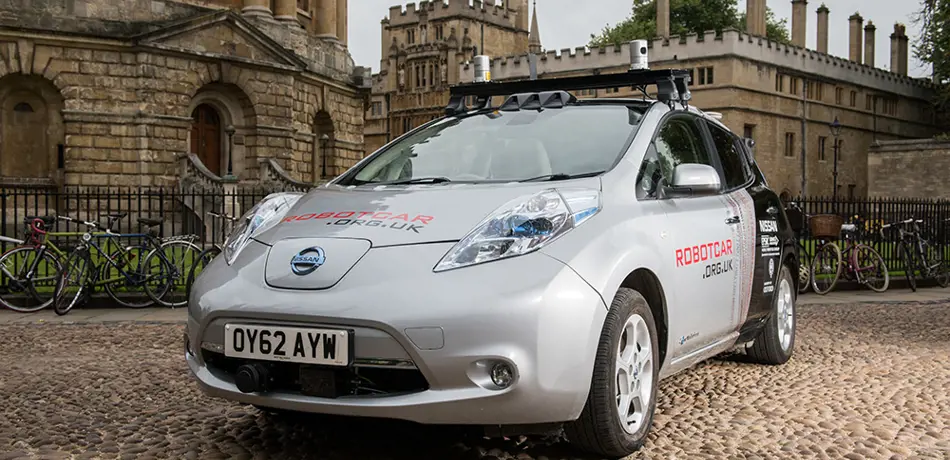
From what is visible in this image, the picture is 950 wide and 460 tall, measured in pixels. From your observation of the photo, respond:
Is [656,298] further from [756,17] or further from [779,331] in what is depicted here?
[756,17]

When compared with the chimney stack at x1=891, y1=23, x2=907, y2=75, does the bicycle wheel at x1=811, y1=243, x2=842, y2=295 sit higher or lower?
lower

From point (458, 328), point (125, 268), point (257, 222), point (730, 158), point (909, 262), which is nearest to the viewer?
point (458, 328)

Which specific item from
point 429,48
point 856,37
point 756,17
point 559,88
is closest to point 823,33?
point 856,37

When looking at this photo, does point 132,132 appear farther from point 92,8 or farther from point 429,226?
point 429,226

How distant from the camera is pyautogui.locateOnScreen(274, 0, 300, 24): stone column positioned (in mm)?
32625

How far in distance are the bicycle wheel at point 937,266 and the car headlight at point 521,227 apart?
13503 millimetres

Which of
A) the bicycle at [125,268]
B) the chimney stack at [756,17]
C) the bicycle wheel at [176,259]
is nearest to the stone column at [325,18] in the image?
the bicycle wheel at [176,259]

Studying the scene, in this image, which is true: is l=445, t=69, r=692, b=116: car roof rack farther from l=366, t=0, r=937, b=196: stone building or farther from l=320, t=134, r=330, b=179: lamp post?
l=366, t=0, r=937, b=196: stone building

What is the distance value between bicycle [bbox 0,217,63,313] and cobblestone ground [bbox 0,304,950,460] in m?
3.92

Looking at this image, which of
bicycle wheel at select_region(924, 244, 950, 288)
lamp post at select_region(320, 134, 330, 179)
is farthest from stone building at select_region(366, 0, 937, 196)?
bicycle wheel at select_region(924, 244, 950, 288)

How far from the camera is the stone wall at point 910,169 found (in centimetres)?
4241

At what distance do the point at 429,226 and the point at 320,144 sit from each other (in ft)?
104

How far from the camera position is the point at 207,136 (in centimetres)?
→ 2969

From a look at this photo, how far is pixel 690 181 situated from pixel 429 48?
256 ft
